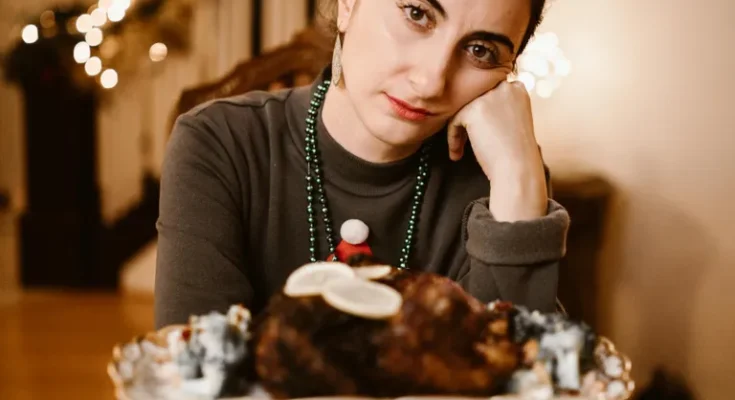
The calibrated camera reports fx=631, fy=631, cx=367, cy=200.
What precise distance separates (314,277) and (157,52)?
261 centimetres

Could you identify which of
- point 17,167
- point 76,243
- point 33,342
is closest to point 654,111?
point 33,342

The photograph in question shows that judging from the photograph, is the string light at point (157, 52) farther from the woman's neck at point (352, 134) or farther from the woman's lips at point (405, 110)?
the woman's lips at point (405, 110)

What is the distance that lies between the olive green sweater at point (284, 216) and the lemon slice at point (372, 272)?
0.24 m

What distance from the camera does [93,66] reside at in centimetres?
267

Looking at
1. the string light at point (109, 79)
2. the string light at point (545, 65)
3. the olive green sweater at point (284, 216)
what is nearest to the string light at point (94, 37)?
the string light at point (109, 79)

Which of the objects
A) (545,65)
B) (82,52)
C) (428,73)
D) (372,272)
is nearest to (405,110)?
(428,73)

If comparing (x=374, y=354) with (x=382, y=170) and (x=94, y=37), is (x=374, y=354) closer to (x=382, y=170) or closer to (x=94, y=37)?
(x=382, y=170)

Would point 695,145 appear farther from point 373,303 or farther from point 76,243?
point 76,243

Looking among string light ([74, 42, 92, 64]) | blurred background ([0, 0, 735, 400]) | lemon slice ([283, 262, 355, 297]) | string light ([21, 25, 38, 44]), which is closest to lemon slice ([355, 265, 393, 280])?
lemon slice ([283, 262, 355, 297])

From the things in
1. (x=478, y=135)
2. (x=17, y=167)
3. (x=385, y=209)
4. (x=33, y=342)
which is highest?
(x=478, y=135)

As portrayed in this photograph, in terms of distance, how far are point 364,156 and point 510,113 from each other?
203 millimetres

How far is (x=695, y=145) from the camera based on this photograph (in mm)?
1395

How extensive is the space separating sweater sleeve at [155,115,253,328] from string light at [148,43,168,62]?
213 centimetres

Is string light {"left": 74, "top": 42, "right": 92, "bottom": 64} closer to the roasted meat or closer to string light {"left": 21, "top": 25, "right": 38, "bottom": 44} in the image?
string light {"left": 21, "top": 25, "right": 38, "bottom": 44}
